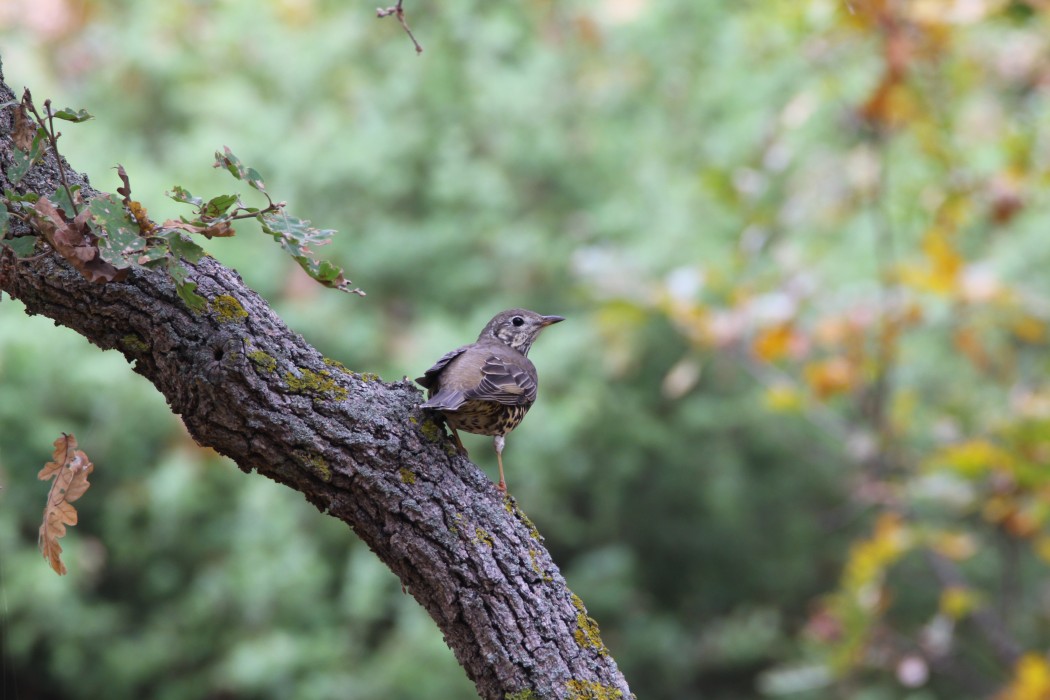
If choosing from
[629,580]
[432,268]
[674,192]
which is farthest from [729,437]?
[432,268]

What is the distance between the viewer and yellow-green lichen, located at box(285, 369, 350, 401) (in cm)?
236

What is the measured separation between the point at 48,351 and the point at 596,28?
5074 mm

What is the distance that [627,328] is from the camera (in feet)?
22.3

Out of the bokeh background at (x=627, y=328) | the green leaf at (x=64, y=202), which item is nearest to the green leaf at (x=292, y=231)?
the green leaf at (x=64, y=202)

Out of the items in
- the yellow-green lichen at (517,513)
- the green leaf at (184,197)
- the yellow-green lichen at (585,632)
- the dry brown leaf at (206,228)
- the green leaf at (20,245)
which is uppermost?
the green leaf at (20,245)

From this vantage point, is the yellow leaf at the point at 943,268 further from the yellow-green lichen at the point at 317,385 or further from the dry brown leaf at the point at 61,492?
the dry brown leaf at the point at 61,492

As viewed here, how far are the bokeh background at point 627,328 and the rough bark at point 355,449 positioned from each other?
3033 millimetres

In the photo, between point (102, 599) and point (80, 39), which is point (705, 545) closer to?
point (102, 599)

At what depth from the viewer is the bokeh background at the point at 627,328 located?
575 cm

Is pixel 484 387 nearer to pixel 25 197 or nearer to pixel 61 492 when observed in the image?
pixel 61 492

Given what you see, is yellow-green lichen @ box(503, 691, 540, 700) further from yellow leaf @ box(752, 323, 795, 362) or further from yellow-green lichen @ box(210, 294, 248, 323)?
yellow leaf @ box(752, 323, 795, 362)

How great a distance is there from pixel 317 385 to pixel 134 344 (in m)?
0.39

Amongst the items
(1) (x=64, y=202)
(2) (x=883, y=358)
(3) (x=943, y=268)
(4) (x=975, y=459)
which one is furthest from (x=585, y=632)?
(2) (x=883, y=358)

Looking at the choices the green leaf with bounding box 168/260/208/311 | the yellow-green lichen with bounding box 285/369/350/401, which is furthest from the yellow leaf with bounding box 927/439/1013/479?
the green leaf with bounding box 168/260/208/311
